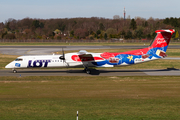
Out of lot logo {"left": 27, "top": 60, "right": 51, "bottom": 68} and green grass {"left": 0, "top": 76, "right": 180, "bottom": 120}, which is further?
lot logo {"left": 27, "top": 60, "right": 51, "bottom": 68}

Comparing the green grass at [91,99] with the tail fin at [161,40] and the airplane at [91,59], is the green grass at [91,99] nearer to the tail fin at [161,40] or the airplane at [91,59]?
the airplane at [91,59]

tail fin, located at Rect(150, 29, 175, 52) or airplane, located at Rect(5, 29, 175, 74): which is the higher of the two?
tail fin, located at Rect(150, 29, 175, 52)

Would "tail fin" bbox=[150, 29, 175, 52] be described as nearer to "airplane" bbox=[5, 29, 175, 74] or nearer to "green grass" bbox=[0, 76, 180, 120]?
"airplane" bbox=[5, 29, 175, 74]

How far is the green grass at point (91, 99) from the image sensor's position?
562 inches

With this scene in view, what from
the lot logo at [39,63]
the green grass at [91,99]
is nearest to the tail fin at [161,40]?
the green grass at [91,99]

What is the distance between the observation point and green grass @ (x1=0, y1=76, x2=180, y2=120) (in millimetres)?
14273

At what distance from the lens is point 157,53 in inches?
1260

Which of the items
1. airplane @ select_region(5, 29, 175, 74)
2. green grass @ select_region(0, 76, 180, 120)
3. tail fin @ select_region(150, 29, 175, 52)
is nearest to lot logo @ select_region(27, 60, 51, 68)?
airplane @ select_region(5, 29, 175, 74)

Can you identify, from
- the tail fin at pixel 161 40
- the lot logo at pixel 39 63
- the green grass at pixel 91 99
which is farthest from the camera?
the tail fin at pixel 161 40

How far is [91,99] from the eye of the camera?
18.5m

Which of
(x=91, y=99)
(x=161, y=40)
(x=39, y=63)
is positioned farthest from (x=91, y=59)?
(x=91, y=99)

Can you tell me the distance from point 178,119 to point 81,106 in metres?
7.11

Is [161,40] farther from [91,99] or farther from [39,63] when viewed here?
A: [39,63]

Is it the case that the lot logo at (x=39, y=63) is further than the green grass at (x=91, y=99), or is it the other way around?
the lot logo at (x=39, y=63)
